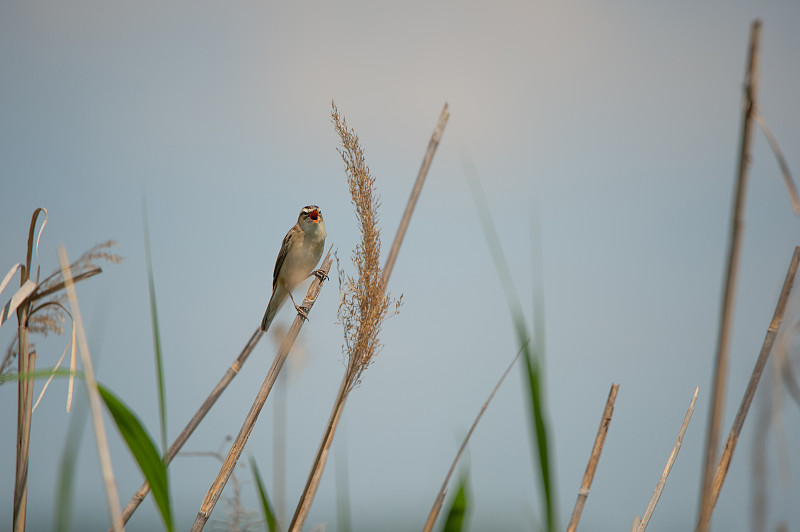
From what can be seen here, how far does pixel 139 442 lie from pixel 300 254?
3115mm

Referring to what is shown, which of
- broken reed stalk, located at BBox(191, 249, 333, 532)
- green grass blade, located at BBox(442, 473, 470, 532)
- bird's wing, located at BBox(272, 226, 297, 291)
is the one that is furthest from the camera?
bird's wing, located at BBox(272, 226, 297, 291)

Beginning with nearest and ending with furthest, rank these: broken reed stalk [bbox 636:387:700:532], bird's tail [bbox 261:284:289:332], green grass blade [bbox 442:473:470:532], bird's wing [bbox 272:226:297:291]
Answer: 1. green grass blade [bbox 442:473:470:532]
2. broken reed stalk [bbox 636:387:700:532]
3. bird's tail [bbox 261:284:289:332]
4. bird's wing [bbox 272:226:297:291]

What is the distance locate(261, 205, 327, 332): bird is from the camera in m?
3.88

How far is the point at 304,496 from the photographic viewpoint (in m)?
1.58

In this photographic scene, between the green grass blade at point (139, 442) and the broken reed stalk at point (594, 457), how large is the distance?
1184mm

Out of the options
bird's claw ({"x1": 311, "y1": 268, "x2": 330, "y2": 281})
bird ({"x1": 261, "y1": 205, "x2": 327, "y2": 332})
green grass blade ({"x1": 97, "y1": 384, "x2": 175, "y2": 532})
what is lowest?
green grass blade ({"x1": 97, "y1": 384, "x2": 175, "y2": 532})

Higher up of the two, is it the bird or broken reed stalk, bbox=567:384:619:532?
the bird

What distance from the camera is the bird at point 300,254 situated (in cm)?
388

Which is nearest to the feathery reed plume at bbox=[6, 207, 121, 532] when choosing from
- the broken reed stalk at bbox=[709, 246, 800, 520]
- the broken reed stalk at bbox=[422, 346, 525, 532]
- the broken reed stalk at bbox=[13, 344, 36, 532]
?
the broken reed stalk at bbox=[13, 344, 36, 532]

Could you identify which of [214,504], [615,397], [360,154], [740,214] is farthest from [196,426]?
[740,214]

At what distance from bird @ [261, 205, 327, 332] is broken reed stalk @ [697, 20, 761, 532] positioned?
3.20 meters

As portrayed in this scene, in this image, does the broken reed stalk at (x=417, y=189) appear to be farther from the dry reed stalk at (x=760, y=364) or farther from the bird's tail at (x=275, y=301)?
the bird's tail at (x=275, y=301)

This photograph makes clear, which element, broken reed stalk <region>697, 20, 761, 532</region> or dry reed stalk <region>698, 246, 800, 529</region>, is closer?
broken reed stalk <region>697, 20, 761, 532</region>

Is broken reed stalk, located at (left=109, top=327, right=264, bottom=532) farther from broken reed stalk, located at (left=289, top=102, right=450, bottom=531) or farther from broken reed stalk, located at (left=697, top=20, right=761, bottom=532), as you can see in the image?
broken reed stalk, located at (left=697, top=20, right=761, bottom=532)
